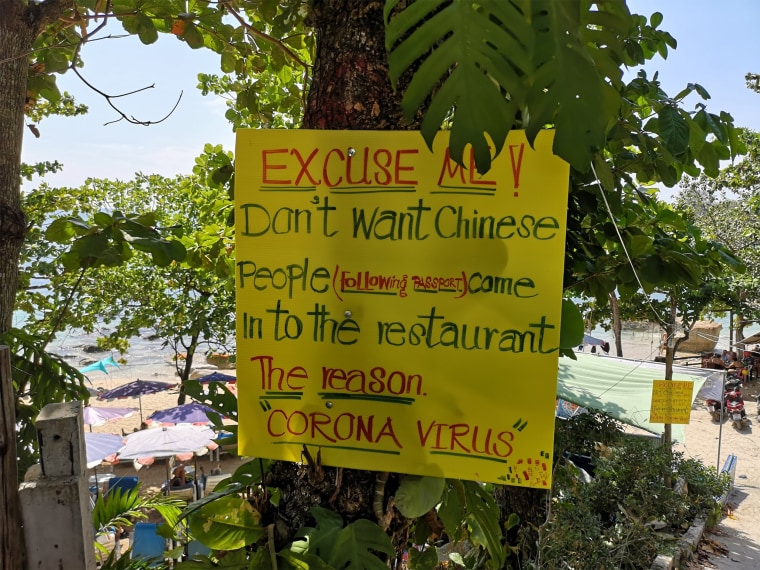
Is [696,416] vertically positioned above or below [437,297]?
below

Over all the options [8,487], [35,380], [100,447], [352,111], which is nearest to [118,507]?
[35,380]

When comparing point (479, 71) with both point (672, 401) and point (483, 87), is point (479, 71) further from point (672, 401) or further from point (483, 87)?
point (672, 401)

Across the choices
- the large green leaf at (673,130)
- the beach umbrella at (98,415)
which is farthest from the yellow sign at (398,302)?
the beach umbrella at (98,415)

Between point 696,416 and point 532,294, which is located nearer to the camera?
point 532,294

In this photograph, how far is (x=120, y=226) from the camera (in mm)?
1528

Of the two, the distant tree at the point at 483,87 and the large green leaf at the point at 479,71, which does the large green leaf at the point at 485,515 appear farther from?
the large green leaf at the point at 479,71

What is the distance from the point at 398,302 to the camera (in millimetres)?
977

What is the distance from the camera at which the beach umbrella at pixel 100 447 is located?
8.36m

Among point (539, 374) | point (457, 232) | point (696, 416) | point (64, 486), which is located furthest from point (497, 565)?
point (696, 416)

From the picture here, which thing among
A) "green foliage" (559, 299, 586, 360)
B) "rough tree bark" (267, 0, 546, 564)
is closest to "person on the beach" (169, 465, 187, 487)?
"rough tree bark" (267, 0, 546, 564)

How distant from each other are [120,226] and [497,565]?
1.28m

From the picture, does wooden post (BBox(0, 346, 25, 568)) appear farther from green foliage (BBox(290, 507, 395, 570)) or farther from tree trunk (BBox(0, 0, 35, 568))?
tree trunk (BBox(0, 0, 35, 568))

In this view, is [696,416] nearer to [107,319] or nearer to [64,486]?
[107,319]

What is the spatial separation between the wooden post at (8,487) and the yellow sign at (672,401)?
5584 mm
